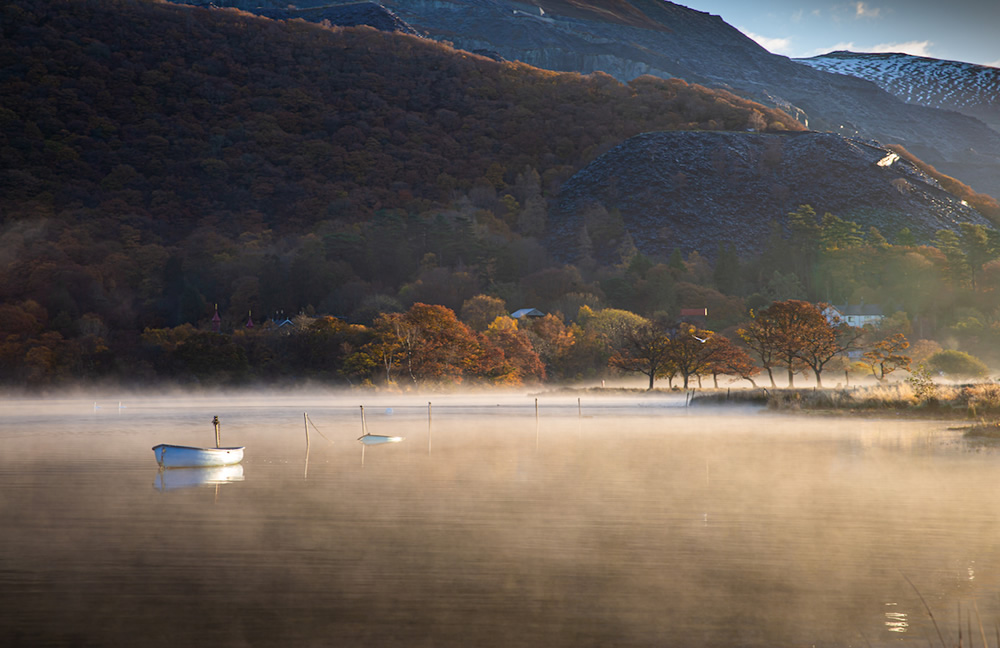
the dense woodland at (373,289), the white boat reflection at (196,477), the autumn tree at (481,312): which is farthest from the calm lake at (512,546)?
the autumn tree at (481,312)

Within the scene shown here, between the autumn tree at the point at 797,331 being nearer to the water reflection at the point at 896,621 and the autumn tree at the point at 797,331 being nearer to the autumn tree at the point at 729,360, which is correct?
the autumn tree at the point at 729,360

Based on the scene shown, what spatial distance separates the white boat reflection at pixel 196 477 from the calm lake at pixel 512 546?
0.70 ft

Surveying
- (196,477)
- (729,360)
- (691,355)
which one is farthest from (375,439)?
(691,355)

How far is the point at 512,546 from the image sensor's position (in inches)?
800

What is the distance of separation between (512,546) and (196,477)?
1822 cm

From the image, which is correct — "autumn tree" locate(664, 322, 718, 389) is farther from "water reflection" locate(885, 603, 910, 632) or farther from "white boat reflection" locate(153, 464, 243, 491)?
"water reflection" locate(885, 603, 910, 632)

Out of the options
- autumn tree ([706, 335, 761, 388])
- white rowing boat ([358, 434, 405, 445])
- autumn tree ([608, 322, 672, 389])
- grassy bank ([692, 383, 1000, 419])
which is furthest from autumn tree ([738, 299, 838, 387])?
white rowing boat ([358, 434, 405, 445])

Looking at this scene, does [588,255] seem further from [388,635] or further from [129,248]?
[388,635]

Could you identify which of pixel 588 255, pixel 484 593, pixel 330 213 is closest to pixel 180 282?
pixel 330 213

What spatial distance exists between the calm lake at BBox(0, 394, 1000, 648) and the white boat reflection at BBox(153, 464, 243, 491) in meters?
0.21

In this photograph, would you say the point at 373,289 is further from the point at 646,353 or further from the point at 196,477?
the point at 196,477

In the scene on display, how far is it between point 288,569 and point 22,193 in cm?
19515

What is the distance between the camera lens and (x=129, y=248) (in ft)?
553

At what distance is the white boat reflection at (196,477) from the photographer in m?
32.5
